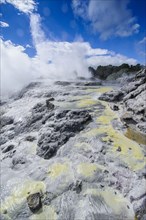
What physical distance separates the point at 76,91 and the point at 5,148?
16.4m

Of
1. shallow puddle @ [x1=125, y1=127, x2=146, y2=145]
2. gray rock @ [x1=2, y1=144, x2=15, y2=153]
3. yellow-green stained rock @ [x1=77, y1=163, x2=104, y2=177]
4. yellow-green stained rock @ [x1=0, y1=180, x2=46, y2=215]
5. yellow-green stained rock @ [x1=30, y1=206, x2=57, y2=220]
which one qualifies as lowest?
yellow-green stained rock @ [x1=30, y1=206, x2=57, y2=220]

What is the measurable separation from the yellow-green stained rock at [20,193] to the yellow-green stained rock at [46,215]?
1660 mm

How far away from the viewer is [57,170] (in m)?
20.6

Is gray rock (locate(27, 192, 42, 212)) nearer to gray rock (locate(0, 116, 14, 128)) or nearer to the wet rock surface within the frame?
the wet rock surface

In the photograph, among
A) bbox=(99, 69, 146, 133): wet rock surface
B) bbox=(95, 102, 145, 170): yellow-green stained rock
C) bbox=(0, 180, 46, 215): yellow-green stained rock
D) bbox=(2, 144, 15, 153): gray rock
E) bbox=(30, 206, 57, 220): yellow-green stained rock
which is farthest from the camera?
Answer: bbox=(99, 69, 146, 133): wet rock surface

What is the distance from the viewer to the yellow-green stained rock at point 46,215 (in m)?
→ 16.7

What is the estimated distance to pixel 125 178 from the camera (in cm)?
1861

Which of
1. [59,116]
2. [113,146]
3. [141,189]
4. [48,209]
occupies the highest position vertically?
[59,116]

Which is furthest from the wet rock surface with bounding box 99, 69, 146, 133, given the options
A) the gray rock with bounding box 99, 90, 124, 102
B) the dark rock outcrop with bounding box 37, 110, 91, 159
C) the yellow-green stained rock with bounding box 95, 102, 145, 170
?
the dark rock outcrop with bounding box 37, 110, 91, 159

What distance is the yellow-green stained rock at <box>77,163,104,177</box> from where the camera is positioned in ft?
64.0

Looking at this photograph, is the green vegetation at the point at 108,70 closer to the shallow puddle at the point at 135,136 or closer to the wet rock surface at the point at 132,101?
the wet rock surface at the point at 132,101

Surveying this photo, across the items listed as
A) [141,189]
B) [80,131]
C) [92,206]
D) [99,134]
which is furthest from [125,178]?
[80,131]

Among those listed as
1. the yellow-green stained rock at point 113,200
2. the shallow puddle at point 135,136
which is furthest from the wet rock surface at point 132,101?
the yellow-green stained rock at point 113,200

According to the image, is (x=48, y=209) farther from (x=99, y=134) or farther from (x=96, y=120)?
(x=96, y=120)
